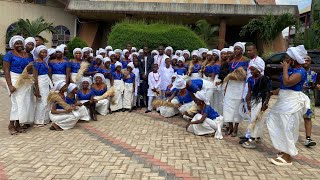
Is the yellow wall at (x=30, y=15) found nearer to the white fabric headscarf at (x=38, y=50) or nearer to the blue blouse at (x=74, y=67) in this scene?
the blue blouse at (x=74, y=67)

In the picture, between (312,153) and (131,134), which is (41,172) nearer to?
(131,134)

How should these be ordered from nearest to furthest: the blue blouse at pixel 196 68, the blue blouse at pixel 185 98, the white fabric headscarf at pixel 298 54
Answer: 1. the white fabric headscarf at pixel 298 54
2. the blue blouse at pixel 185 98
3. the blue blouse at pixel 196 68

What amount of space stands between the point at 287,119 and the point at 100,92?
4.82 metres

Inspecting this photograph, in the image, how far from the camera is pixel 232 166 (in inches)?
174

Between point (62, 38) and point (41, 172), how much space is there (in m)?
21.0

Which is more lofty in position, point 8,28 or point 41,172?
point 8,28

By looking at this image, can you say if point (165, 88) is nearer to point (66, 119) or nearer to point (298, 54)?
point (66, 119)

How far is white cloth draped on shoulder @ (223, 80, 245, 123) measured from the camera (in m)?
5.86

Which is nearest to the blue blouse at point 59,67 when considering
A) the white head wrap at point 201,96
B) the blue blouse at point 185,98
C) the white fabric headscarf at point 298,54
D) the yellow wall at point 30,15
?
the blue blouse at point 185,98

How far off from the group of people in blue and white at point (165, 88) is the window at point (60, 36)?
15602mm

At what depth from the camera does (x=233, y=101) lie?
5922 mm

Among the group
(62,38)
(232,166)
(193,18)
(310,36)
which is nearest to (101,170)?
(232,166)

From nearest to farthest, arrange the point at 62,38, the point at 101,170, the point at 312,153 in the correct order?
the point at 101,170 < the point at 312,153 < the point at 62,38

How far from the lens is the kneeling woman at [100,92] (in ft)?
25.7
